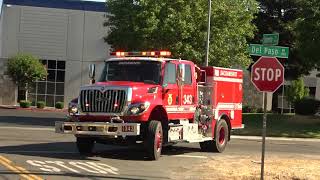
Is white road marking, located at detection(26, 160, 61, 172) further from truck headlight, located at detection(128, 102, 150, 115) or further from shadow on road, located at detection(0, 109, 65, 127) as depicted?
shadow on road, located at detection(0, 109, 65, 127)

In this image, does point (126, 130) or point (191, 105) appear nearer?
point (126, 130)

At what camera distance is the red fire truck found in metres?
16.2

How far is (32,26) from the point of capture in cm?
5800

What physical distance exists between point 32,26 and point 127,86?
43.4 meters

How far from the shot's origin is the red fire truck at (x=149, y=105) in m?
16.2

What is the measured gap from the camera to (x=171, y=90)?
17578 millimetres

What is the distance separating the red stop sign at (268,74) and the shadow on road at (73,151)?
4.78 metres

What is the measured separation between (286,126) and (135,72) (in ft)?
70.3

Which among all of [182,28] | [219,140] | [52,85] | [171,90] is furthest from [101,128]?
[52,85]

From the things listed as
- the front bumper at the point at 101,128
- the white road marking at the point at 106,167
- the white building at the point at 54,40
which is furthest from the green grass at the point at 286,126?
the white building at the point at 54,40

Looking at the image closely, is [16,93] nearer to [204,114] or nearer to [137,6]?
[137,6]

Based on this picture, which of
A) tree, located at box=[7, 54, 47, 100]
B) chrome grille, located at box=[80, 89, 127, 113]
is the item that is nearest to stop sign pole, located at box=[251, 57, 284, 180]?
chrome grille, located at box=[80, 89, 127, 113]

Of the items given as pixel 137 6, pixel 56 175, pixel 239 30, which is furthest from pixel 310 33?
pixel 56 175

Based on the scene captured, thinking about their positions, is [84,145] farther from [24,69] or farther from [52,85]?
[52,85]
